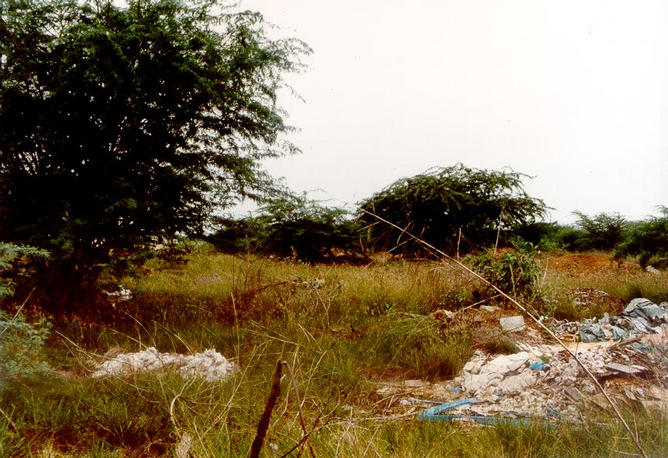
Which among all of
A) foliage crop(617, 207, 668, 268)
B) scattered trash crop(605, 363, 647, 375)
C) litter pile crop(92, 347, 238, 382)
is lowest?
litter pile crop(92, 347, 238, 382)

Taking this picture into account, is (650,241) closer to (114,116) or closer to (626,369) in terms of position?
(626,369)

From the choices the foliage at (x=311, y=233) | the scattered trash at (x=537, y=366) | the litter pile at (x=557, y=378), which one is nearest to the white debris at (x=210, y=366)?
the litter pile at (x=557, y=378)

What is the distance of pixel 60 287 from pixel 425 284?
461 cm

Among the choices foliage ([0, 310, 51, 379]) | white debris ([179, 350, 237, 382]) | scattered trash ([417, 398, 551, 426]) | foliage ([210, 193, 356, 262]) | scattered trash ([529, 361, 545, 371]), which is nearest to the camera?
scattered trash ([417, 398, 551, 426])

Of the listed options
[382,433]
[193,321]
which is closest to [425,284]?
[193,321]

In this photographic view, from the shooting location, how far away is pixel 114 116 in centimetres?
566

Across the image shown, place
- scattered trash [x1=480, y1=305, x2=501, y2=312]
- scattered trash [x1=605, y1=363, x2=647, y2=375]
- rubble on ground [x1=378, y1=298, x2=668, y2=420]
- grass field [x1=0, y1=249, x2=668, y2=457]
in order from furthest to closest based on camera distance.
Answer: scattered trash [x1=480, y1=305, x2=501, y2=312] < scattered trash [x1=605, y1=363, x2=647, y2=375] < rubble on ground [x1=378, y1=298, x2=668, y2=420] < grass field [x1=0, y1=249, x2=668, y2=457]

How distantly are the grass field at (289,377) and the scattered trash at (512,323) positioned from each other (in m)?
0.31

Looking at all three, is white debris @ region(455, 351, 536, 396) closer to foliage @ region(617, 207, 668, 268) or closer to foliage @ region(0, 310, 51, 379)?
foliage @ region(0, 310, 51, 379)

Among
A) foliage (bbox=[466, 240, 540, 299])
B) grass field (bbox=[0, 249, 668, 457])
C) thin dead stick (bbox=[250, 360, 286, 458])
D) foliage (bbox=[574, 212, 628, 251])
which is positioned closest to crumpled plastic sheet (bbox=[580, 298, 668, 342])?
grass field (bbox=[0, 249, 668, 457])

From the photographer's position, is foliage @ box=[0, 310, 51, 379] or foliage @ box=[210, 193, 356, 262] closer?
foliage @ box=[0, 310, 51, 379]

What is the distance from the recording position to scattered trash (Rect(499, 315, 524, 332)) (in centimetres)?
→ 557

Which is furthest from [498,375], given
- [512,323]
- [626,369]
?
[512,323]

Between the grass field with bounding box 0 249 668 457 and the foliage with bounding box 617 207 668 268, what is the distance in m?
0.57
